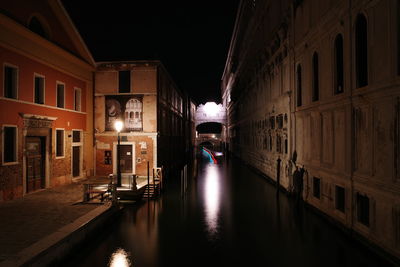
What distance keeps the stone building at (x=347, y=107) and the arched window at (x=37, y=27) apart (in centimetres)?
1323

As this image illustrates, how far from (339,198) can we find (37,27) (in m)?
16.7

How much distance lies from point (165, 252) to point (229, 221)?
378 centimetres

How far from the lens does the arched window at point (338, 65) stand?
409 inches

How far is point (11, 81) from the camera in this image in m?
13.8

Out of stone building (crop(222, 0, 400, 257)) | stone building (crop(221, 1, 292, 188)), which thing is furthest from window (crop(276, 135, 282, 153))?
stone building (crop(222, 0, 400, 257))

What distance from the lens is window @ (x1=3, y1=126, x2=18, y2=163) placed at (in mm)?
13139

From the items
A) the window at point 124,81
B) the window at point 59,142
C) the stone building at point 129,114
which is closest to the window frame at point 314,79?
the stone building at point 129,114

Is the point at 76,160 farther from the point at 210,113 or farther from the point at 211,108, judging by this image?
the point at 211,108

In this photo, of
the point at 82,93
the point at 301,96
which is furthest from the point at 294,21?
the point at 82,93

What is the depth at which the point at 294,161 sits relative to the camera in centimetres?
1525

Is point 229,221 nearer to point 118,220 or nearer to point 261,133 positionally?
point 118,220

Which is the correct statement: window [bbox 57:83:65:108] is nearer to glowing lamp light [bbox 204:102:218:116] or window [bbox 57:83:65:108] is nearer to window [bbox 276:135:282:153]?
window [bbox 276:135:282:153]

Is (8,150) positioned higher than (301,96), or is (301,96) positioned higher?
(301,96)

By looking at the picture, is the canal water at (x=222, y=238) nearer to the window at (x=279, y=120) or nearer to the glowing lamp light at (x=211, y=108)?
the window at (x=279, y=120)
